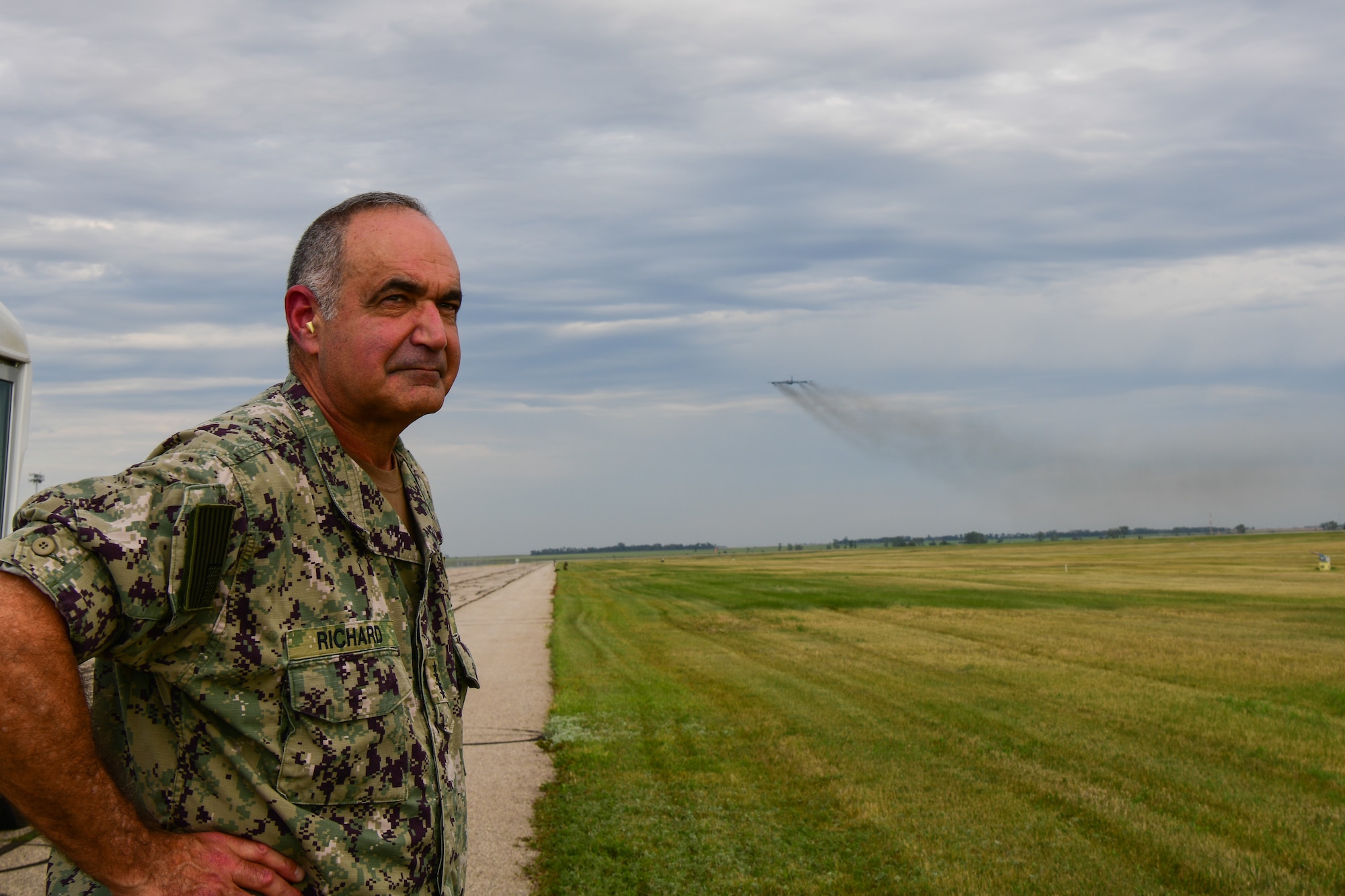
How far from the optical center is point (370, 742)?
215cm

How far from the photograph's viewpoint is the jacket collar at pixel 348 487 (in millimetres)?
2268

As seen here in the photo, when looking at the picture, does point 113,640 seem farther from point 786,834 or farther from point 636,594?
point 636,594

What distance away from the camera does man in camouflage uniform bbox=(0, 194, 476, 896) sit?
5.69 ft

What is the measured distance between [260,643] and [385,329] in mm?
797

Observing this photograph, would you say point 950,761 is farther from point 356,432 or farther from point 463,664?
point 356,432

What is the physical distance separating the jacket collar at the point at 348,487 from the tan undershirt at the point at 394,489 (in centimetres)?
16

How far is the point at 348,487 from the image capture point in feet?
7.59

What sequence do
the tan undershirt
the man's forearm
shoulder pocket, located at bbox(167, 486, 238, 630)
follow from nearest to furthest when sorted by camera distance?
the man's forearm → shoulder pocket, located at bbox(167, 486, 238, 630) → the tan undershirt

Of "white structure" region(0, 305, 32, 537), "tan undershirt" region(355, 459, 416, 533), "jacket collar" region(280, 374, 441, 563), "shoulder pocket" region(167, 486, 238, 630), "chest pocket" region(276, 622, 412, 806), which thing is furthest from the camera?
"white structure" region(0, 305, 32, 537)

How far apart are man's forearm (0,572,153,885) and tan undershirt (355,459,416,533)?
3.04 feet

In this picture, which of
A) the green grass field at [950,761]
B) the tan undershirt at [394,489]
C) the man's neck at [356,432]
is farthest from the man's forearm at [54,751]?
the green grass field at [950,761]

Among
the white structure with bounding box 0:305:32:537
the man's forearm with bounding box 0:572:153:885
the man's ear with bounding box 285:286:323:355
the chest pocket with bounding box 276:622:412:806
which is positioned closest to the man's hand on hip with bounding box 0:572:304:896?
the man's forearm with bounding box 0:572:153:885

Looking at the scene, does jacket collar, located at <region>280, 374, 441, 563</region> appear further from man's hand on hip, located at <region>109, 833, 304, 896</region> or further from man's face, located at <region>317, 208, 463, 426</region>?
man's hand on hip, located at <region>109, 833, 304, 896</region>

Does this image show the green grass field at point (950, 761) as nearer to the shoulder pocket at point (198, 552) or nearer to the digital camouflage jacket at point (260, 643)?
the digital camouflage jacket at point (260, 643)
